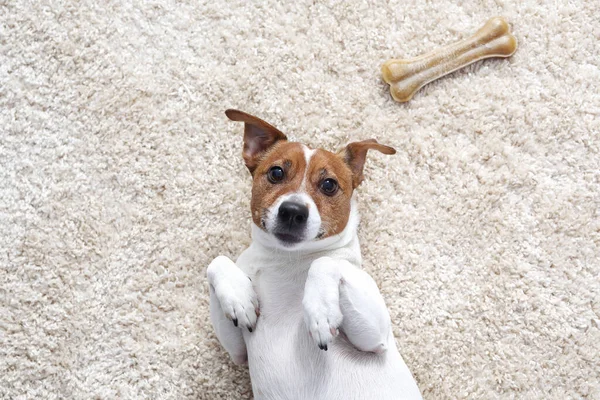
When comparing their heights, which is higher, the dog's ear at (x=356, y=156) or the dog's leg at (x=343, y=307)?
the dog's ear at (x=356, y=156)

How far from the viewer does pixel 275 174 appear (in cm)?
245

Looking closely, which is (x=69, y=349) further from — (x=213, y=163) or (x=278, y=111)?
(x=278, y=111)

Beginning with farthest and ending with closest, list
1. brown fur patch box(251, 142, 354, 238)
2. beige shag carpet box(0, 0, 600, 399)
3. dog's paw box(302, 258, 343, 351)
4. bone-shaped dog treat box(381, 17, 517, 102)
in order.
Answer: bone-shaped dog treat box(381, 17, 517, 102) < beige shag carpet box(0, 0, 600, 399) < brown fur patch box(251, 142, 354, 238) < dog's paw box(302, 258, 343, 351)

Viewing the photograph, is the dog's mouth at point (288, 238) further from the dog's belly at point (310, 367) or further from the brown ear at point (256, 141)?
the brown ear at point (256, 141)

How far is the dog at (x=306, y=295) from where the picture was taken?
7.51 ft

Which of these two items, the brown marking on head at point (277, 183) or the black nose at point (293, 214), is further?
the brown marking on head at point (277, 183)

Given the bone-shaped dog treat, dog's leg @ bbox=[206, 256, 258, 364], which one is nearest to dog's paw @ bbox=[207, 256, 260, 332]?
dog's leg @ bbox=[206, 256, 258, 364]

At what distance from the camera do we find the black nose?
227 centimetres

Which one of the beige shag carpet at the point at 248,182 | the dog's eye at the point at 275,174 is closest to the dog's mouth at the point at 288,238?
the dog's eye at the point at 275,174

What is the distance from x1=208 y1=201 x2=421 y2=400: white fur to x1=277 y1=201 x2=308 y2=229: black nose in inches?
6.3

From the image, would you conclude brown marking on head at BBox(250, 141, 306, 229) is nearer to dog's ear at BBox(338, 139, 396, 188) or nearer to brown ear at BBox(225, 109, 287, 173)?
brown ear at BBox(225, 109, 287, 173)

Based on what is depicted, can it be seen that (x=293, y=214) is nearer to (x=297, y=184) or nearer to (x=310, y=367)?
(x=297, y=184)

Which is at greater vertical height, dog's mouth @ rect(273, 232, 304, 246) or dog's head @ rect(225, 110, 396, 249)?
dog's head @ rect(225, 110, 396, 249)

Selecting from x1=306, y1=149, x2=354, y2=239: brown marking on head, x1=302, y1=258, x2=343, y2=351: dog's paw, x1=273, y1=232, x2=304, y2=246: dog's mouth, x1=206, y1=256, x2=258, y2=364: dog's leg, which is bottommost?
x1=206, y1=256, x2=258, y2=364: dog's leg
